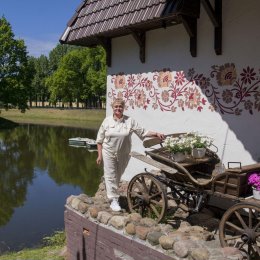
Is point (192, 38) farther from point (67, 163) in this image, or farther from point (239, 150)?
point (67, 163)

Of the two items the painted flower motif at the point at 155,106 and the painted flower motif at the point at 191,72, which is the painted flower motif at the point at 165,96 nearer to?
the painted flower motif at the point at 155,106

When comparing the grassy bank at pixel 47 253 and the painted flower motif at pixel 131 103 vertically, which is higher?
the painted flower motif at pixel 131 103

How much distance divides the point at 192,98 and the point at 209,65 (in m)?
0.66

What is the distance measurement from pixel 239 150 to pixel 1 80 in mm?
46615

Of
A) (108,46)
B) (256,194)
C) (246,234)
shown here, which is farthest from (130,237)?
(108,46)

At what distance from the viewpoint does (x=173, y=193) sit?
6621 millimetres

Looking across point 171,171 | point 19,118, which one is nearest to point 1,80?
point 19,118

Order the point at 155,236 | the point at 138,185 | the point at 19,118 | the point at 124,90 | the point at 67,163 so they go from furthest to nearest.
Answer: the point at 19,118, the point at 67,163, the point at 124,90, the point at 138,185, the point at 155,236

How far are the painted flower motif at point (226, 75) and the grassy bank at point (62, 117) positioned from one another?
148 ft

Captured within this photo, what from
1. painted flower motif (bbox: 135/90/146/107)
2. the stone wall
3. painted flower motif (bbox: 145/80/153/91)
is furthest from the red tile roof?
the stone wall

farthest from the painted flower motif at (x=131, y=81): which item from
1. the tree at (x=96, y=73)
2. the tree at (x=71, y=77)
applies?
the tree at (x=71, y=77)

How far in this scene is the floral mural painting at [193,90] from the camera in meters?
6.60

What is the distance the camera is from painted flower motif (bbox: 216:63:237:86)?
6.77 m

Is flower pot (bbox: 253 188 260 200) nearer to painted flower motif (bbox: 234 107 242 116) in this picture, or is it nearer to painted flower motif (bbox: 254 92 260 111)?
painted flower motif (bbox: 254 92 260 111)
